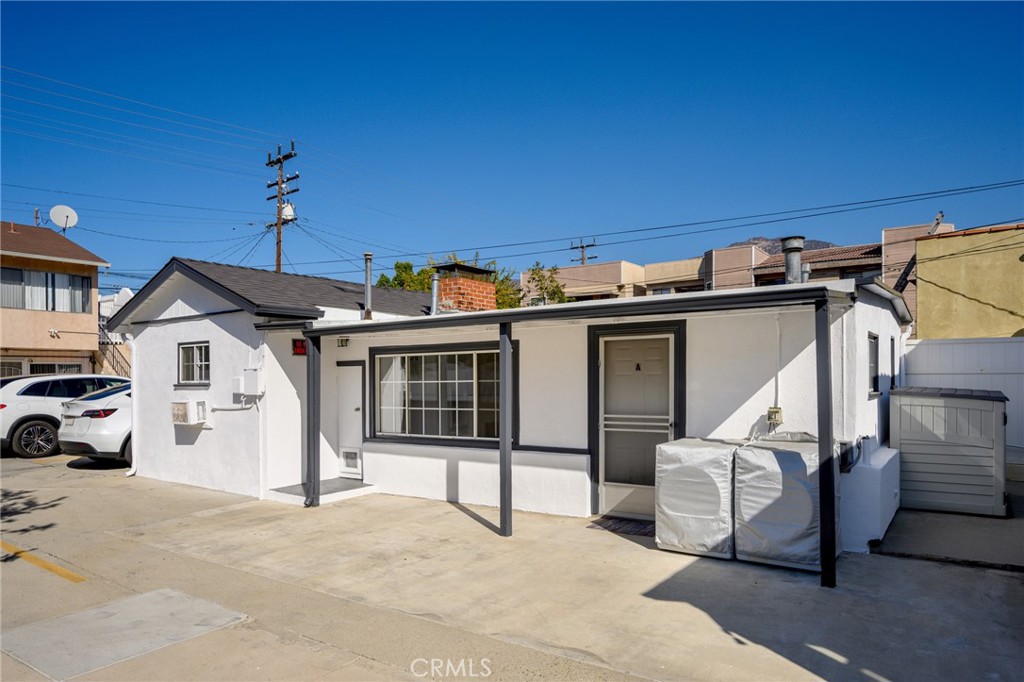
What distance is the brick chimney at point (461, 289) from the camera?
1063cm

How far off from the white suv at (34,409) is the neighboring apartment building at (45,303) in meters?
6.86

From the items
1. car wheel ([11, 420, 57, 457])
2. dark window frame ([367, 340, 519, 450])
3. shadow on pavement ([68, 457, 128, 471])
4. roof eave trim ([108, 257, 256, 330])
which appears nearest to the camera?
dark window frame ([367, 340, 519, 450])

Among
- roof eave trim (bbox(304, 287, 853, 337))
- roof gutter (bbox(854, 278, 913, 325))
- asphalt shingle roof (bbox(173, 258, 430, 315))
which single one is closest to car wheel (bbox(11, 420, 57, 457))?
asphalt shingle roof (bbox(173, 258, 430, 315))

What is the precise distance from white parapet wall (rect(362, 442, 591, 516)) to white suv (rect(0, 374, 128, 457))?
8.09 metres

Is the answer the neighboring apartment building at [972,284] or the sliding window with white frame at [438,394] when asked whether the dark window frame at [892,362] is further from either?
the sliding window with white frame at [438,394]

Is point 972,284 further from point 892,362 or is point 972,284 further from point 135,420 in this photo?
point 135,420

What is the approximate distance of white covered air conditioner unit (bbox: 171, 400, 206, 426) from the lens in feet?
33.4

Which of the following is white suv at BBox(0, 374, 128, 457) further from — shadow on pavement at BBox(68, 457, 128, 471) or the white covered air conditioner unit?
the white covered air conditioner unit

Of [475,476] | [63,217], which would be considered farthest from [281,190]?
[475,476]

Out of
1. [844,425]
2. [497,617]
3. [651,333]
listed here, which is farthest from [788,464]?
[497,617]

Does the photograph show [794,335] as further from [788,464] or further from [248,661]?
[248,661]

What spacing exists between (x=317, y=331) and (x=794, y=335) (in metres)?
5.93

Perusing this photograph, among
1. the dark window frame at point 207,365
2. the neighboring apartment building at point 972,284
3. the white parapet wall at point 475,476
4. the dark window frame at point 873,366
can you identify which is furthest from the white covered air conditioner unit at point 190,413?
the neighboring apartment building at point 972,284

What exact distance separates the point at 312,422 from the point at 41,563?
3356mm
